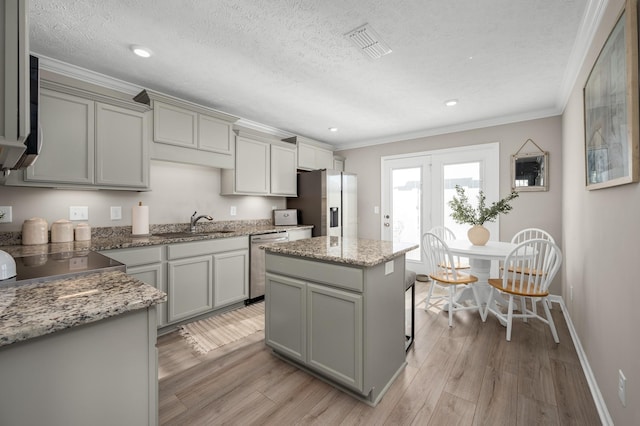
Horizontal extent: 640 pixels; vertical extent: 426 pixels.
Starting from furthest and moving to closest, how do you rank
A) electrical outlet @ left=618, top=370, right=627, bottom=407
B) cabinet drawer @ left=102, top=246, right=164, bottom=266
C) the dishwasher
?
the dishwasher → cabinet drawer @ left=102, top=246, right=164, bottom=266 → electrical outlet @ left=618, top=370, right=627, bottom=407

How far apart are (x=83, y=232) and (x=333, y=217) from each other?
309 centimetres

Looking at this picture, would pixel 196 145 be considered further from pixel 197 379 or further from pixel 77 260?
pixel 197 379

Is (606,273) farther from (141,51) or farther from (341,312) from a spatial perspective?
(141,51)

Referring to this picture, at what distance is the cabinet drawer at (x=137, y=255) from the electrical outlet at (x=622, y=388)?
3244 mm

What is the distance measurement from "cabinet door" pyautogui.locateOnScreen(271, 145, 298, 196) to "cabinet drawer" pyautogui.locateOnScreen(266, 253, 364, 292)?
207 cm

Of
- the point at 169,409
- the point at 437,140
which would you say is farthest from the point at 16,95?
the point at 437,140

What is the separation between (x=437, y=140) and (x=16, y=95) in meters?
4.65

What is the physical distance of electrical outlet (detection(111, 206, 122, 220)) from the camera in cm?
280

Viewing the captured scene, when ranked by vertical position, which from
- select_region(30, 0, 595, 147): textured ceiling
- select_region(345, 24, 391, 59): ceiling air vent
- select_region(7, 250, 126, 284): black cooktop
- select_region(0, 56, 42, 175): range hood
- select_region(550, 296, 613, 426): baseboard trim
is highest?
select_region(30, 0, 595, 147): textured ceiling

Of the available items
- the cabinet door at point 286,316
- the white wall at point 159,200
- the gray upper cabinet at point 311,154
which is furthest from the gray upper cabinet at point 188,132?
the cabinet door at point 286,316

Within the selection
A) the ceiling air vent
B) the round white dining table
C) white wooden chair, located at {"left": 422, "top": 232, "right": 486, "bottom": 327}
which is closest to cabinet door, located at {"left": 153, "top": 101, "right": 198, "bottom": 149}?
the ceiling air vent

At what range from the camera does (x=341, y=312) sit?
70.5 inches

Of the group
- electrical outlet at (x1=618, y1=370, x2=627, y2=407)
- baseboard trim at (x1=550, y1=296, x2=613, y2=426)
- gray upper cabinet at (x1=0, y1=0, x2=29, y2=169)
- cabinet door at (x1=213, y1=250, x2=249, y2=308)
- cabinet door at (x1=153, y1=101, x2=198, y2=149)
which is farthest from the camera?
cabinet door at (x1=213, y1=250, x2=249, y2=308)

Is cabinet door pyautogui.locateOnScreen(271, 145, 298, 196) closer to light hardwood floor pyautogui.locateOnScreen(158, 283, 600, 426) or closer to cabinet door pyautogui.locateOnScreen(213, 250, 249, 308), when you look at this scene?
cabinet door pyautogui.locateOnScreen(213, 250, 249, 308)
